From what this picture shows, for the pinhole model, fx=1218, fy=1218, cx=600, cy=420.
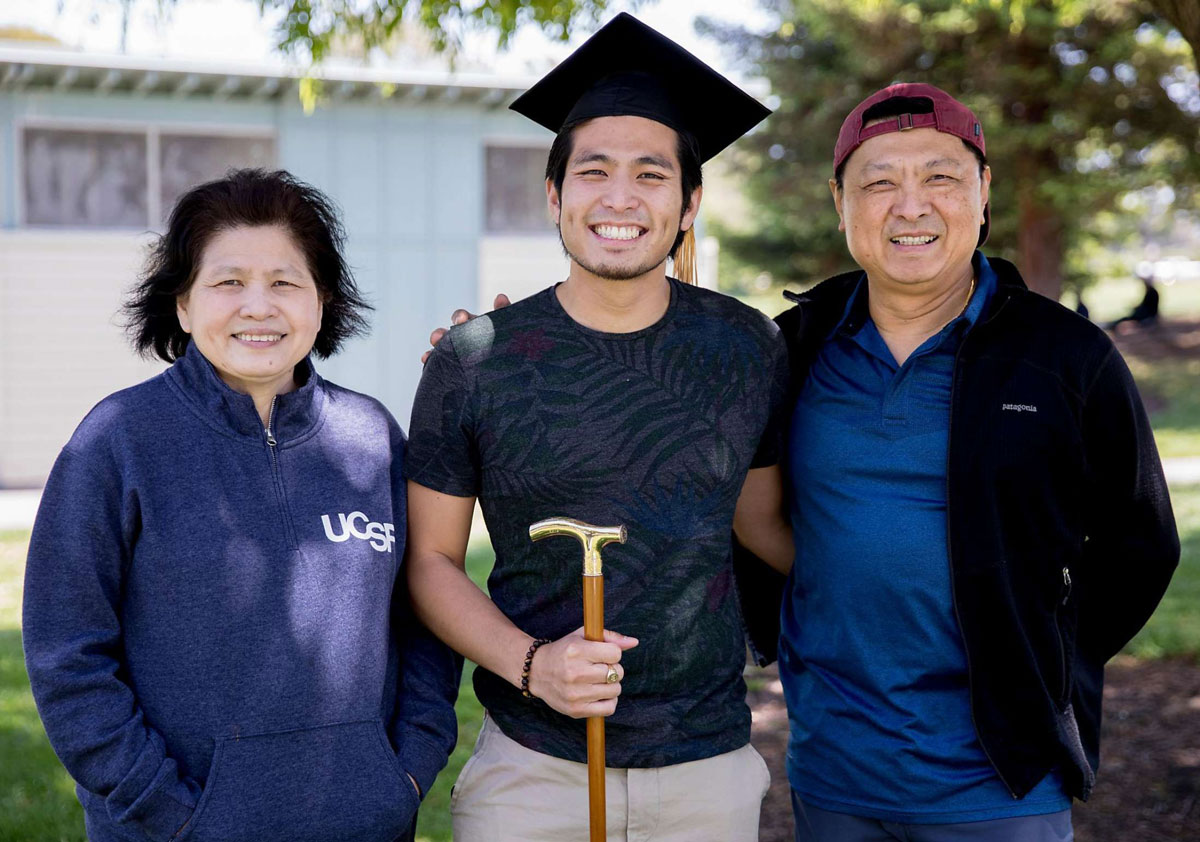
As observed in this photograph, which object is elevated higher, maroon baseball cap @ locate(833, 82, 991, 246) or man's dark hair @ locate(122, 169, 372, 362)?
maroon baseball cap @ locate(833, 82, 991, 246)

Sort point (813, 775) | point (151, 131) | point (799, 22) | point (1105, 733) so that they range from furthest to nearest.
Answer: point (799, 22)
point (151, 131)
point (1105, 733)
point (813, 775)

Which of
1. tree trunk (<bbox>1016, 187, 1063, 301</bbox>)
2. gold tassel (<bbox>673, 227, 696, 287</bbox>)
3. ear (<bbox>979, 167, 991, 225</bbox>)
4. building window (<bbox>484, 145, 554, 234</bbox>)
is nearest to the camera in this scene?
ear (<bbox>979, 167, 991, 225</bbox>)

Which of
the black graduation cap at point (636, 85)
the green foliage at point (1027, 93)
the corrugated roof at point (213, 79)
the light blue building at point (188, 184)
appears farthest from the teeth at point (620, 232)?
the green foliage at point (1027, 93)

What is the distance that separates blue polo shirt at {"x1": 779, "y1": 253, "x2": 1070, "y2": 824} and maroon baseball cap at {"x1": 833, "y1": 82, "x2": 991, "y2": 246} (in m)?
0.37

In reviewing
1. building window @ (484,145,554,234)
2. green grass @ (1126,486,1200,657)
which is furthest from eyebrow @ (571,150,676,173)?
building window @ (484,145,554,234)

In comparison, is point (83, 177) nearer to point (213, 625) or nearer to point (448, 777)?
point (448, 777)

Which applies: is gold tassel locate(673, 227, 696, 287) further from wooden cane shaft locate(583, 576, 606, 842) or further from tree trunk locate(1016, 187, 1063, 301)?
tree trunk locate(1016, 187, 1063, 301)

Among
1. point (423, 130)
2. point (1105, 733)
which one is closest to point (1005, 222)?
point (423, 130)

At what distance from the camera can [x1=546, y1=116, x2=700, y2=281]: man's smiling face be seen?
288 centimetres

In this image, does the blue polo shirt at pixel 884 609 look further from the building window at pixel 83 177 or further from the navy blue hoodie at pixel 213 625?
the building window at pixel 83 177

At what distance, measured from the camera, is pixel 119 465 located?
243 cm

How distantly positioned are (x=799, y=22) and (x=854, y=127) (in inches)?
593

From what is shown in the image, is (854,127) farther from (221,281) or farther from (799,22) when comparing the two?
(799,22)

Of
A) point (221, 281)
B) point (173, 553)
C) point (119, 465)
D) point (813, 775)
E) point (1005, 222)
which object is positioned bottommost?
point (813, 775)
